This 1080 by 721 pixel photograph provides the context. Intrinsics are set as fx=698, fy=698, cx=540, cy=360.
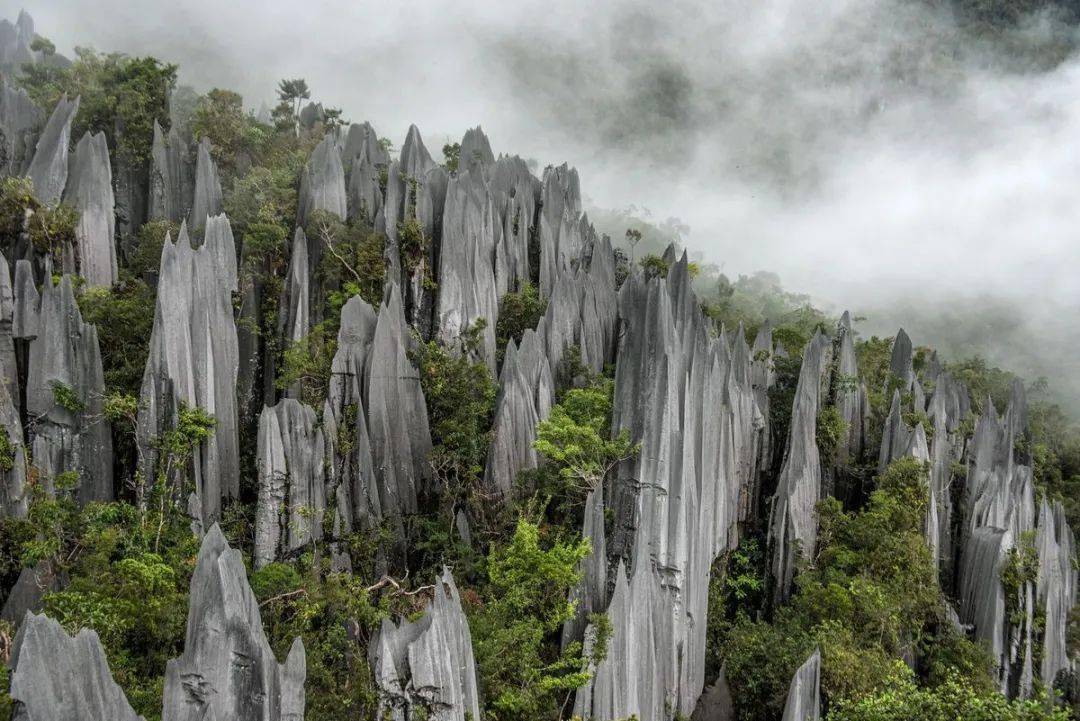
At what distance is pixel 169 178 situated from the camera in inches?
957

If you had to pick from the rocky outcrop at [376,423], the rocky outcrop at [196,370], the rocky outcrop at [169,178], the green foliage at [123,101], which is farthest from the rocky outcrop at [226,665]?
the green foliage at [123,101]

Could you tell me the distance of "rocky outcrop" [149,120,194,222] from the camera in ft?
78.9

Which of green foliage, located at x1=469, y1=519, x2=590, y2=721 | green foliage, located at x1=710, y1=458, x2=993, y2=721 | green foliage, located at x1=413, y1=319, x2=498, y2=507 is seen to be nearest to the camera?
green foliage, located at x1=469, y1=519, x2=590, y2=721

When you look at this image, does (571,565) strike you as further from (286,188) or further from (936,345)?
(936,345)

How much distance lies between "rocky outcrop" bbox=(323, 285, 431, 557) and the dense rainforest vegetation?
0.61 metres

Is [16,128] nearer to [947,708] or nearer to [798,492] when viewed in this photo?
[798,492]

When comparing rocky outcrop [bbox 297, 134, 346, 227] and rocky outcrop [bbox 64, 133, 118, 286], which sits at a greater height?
rocky outcrop [bbox 297, 134, 346, 227]

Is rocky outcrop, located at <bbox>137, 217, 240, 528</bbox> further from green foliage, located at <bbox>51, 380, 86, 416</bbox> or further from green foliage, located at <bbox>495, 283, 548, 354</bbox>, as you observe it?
green foliage, located at <bbox>495, 283, 548, 354</bbox>

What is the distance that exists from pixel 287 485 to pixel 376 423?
3.12 metres

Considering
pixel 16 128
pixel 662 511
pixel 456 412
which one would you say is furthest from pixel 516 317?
pixel 16 128

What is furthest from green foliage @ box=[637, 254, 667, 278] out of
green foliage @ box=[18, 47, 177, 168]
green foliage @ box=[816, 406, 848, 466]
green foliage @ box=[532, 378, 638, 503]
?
green foliage @ box=[18, 47, 177, 168]

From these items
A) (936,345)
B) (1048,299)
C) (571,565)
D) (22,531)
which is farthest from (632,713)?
(1048,299)

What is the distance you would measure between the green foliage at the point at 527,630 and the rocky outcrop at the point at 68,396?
10.2 m

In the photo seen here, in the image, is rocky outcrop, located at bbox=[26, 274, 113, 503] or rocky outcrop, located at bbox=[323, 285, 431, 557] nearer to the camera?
rocky outcrop, located at bbox=[26, 274, 113, 503]
